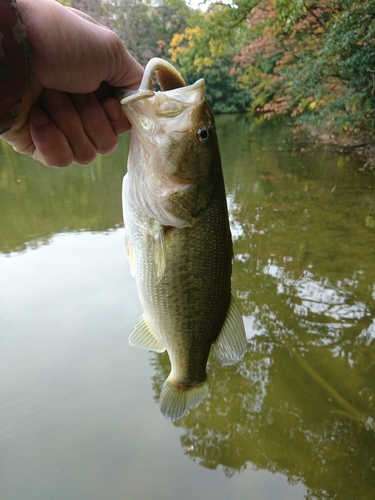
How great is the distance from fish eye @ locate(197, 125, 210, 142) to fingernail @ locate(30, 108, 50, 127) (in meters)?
0.69

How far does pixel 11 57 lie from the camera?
4.16ft

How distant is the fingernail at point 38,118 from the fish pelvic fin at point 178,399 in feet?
4.34

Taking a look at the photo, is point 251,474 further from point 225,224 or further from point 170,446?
point 225,224

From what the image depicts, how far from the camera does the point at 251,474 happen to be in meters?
2.80

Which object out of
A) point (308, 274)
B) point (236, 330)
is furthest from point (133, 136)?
point (308, 274)

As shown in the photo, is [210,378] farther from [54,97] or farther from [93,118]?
[54,97]

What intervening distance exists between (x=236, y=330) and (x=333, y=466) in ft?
6.01

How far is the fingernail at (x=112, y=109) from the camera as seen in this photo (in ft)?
5.61

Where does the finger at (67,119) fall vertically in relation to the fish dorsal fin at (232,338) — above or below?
above

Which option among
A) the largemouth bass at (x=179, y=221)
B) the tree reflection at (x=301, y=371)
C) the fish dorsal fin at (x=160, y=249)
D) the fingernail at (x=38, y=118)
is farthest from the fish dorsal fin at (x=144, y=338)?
the tree reflection at (x=301, y=371)

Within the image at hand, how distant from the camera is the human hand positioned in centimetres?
136

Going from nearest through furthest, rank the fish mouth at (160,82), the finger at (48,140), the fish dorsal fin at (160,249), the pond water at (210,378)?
the fish mouth at (160,82) < the fish dorsal fin at (160,249) < the finger at (48,140) < the pond water at (210,378)

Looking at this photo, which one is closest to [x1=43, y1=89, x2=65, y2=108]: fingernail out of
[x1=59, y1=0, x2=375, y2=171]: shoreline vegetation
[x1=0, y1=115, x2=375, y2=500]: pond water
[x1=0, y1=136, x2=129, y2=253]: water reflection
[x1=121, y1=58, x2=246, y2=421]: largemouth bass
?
[x1=121, y1=58, x2=246, y2=421]: largemouth bass

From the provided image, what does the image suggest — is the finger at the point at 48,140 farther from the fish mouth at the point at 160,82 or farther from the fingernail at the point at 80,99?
the fish mouth at the point at 160,82
